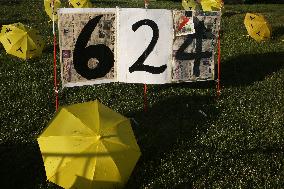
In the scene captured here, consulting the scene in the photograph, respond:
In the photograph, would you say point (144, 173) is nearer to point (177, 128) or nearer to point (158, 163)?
point (158, 163)

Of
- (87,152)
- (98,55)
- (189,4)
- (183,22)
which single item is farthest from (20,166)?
(189,4)

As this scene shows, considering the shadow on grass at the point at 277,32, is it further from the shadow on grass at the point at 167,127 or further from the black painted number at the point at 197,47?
the black painted number at the point at 197,47

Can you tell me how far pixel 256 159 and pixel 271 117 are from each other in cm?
275

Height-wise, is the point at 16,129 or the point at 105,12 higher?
the point at 105,12

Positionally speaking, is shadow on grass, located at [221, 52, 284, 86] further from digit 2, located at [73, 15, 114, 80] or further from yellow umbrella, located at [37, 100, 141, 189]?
yellow umbrella, located at [37, 100, 141, 189]

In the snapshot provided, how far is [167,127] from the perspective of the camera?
35.5 feet

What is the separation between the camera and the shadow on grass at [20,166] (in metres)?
8.17

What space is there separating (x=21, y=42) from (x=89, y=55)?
7.90 meters

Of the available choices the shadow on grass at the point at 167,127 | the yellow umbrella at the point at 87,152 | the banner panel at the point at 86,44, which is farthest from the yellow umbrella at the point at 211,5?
the yellow umbrella at the point at 87,152

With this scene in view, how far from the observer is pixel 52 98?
12539mm

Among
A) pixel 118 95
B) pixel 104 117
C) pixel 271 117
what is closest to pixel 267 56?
pixel 271 117

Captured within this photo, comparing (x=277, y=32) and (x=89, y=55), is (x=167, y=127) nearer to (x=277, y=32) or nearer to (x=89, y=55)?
(x=89, y=55)

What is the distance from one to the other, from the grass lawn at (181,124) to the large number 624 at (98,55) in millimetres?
1789

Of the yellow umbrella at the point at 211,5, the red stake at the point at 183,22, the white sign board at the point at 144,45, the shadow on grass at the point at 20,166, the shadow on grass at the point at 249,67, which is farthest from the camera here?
the yellow umbrella at the point at 211,5
